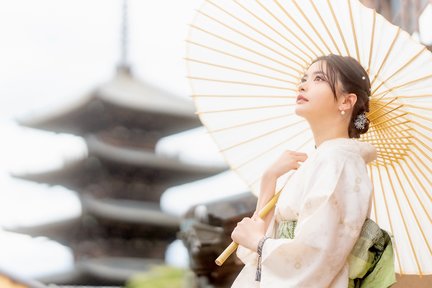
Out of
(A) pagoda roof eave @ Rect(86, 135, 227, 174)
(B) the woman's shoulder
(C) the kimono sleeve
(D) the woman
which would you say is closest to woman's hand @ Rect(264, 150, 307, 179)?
(D) the woman

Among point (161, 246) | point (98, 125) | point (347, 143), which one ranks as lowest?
point (347, 143)

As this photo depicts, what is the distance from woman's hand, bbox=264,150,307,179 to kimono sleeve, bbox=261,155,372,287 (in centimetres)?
26

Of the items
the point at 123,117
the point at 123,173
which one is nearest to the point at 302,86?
the point at 123,117

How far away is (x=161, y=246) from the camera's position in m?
22.6

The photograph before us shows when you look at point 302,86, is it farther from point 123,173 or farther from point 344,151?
point 123,173

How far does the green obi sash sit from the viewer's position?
2.23m

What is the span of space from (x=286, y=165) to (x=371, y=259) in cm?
42

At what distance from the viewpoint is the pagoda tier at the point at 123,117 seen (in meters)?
21.3

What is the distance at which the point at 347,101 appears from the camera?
7.80 ft

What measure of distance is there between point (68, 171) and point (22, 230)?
8.70 ft

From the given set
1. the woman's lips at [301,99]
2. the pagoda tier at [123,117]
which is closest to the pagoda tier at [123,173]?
the pagoda tier at [123,117]

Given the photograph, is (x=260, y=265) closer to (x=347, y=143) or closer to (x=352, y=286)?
(x=352, y=286)

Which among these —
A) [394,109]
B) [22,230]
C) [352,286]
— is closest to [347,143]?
[394,109]

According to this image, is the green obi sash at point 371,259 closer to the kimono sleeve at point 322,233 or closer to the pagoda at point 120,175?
the kimono sleeve at point 322,233
